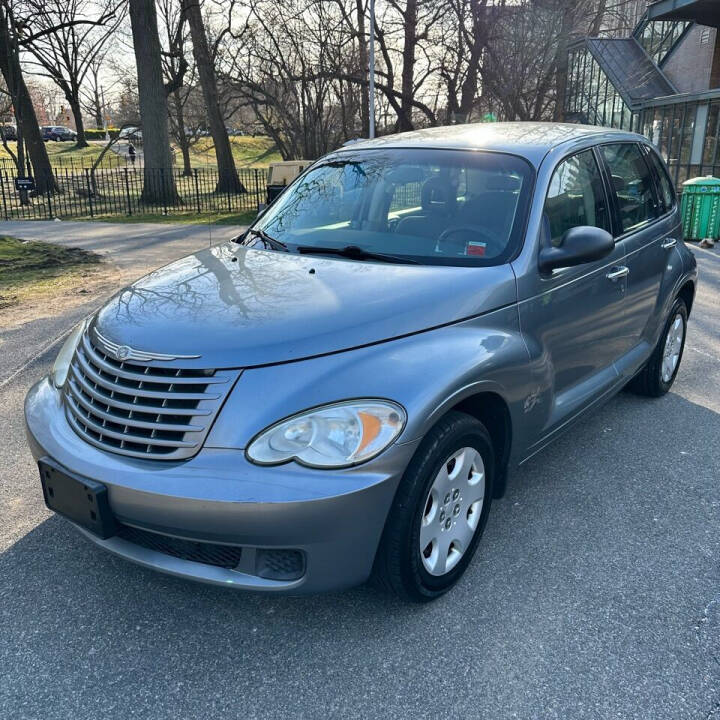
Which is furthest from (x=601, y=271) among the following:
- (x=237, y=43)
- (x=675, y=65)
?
(x=675, y=65)

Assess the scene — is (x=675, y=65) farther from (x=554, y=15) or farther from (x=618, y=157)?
(x=618, y=157)

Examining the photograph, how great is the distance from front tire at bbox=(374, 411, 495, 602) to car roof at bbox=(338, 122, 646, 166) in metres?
1.59

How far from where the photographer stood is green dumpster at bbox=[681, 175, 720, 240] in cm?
1232

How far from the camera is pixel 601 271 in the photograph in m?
3.68

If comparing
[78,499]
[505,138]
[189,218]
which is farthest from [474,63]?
[78,499]

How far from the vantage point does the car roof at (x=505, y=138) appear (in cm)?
359

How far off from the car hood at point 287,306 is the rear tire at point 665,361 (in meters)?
2.23

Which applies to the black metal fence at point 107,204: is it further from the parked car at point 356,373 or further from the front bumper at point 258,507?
the front bumper at point 258,507

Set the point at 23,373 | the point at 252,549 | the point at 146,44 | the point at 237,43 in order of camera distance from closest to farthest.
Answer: the point at 252,549 < the point at 23,373 < the point at 146,44 < the point at 237,43

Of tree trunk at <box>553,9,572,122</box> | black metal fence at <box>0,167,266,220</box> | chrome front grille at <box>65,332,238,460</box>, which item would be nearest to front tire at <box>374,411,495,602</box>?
chrome front grille at <box>65,332,238,460</box>

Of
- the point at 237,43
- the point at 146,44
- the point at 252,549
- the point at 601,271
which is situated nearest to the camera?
the point at 252,549

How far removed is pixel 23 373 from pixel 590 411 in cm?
430

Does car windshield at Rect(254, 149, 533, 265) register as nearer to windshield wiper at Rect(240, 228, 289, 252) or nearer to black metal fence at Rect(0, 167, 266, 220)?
windshield wiper at Rect(240, 228, 289, 252)

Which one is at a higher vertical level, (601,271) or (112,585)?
(601,271)
